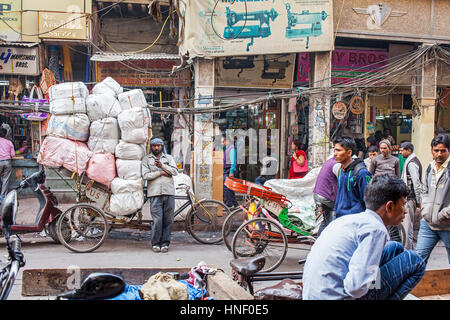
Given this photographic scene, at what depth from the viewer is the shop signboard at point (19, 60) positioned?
434 inches

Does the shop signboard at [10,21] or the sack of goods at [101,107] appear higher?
the shop signboard at [10,21]

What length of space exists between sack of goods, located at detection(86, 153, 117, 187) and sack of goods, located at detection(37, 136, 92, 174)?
15 cm

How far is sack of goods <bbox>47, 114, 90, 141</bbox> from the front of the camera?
7324 millimetres

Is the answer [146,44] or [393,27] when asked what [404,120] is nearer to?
[393,27]

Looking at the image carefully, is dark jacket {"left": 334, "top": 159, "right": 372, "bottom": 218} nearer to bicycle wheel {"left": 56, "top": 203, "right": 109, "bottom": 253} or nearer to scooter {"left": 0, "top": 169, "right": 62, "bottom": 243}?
bicycle wheel {"left": 56, "top": 203, "right": 109, "bottom": 253}

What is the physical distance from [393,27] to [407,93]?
2.77 metres

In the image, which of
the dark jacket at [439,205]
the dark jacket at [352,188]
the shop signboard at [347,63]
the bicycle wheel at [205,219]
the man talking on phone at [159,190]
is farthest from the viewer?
the shop signboard at [347,63]

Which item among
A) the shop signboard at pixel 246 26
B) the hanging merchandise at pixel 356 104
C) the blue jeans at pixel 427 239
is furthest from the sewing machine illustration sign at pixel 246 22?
the blue jeans at pixel 427 239

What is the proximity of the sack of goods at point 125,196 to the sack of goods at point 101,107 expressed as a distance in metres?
1.14

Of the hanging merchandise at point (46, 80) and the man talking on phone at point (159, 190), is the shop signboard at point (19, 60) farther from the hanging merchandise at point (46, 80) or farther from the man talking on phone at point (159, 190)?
the man talking on phone at point (159, 190)

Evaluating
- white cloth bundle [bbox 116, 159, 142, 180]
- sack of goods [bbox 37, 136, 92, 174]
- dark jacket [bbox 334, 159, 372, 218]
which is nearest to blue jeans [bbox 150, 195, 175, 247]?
white cloth bundle [bbox 116, 159, 142, 180]

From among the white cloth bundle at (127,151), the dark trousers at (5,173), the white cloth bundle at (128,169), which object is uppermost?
the white cloth bundle at (127,151)

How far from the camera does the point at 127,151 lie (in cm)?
739
